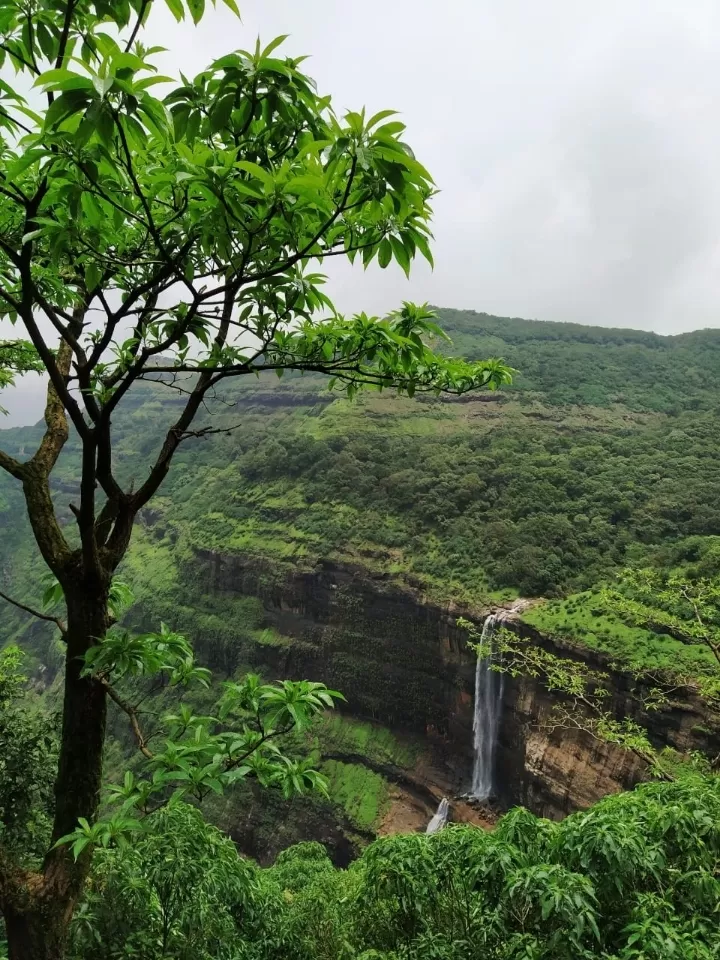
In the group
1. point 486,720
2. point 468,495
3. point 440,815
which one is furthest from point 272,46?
point 468,495

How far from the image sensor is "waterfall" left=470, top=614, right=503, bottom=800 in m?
27.0

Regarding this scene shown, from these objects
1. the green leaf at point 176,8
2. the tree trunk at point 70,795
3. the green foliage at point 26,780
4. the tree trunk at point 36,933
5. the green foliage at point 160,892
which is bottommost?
the green foliage at point 26,780

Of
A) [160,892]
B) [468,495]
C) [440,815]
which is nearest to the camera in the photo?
[160,892]

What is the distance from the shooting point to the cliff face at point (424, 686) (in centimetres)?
2123

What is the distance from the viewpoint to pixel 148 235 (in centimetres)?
192

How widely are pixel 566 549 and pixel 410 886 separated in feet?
93.9

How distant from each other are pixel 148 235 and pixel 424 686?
1303 inches

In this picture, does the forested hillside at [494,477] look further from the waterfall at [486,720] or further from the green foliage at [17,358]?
the green foliage at [17,358]

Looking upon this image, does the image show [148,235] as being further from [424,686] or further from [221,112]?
[424,686]

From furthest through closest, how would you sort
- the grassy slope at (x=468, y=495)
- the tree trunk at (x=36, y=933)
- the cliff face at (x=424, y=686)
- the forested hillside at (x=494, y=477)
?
the forested hillside at (x=494, y=477), the grassy slope at (x=468, y=495), the cliff face at (x=424, y=686), the tree trunk at (x=36, y=933)

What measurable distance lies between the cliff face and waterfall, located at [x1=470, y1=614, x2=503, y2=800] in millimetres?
532

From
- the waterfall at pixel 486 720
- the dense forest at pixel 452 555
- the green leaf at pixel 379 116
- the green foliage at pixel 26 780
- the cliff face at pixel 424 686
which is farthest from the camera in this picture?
the waterfall at pixel 486 720

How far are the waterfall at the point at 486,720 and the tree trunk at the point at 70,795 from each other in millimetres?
26046

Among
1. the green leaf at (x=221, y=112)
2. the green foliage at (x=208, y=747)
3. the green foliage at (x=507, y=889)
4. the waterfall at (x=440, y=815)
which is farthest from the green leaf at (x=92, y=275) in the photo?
the waterfall at (x=440, y=815)
